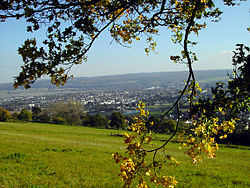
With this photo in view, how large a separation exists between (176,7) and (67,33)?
2.80 metres

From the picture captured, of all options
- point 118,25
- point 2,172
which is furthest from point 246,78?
point 2,172

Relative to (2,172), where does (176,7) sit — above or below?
above

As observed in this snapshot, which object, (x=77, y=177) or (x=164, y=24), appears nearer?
(x=164, y=24)

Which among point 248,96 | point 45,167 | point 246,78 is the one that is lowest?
point 45,167

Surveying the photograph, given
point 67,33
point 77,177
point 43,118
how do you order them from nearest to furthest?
point 67,33
point 77,177
point 43,118

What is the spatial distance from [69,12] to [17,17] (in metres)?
0.96

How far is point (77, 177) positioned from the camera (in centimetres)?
875

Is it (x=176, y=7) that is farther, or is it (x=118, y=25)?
(x=118, y=25)

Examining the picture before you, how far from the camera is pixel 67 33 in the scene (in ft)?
12.3

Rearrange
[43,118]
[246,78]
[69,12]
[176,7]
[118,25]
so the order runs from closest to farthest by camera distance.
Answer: [246,78] → [69,12] → [176,7] → [118,25] → [43,118]

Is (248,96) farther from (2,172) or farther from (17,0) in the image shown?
(2,172)

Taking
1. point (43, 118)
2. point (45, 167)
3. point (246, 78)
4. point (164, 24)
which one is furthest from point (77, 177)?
point (43, 118)

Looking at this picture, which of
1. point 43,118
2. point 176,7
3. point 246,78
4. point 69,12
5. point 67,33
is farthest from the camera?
point 43,118

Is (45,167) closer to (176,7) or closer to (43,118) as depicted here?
(176,7)
